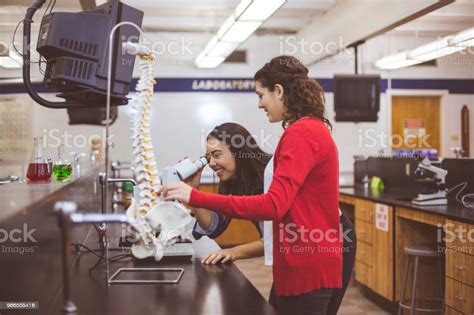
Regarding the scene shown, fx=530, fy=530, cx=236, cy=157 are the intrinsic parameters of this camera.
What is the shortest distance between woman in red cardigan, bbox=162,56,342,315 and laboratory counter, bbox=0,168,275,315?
0.17 m

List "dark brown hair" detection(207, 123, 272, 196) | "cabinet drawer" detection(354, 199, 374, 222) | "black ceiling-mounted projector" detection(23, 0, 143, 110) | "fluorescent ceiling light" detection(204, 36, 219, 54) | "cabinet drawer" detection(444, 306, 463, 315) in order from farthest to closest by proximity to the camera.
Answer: "fluorescent ceiling light" detection(204, 36, 219, 54), "cabinet drawer" detection(354, 199, 374, 222), "cabinet drawer" detection(444, 306, 463, 315), "dark brown hair" detection(207, 123, 272, 196), "black ceiling-mounted projector" detection(23, 0, 143, 110)

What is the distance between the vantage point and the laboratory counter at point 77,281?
49.5 inches

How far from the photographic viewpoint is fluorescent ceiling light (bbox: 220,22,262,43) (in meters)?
5.04

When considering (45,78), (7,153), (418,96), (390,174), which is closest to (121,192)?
(7,153)

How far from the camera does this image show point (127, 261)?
7.29 feet

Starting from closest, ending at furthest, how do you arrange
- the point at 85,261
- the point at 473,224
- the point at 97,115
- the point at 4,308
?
the point at 4,308 → the point at 85,261 → the point at 473,224 → the point at 97,115

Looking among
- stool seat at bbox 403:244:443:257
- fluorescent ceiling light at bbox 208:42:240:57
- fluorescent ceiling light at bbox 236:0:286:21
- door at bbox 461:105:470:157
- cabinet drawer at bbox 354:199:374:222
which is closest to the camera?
stool seat at bbox 403:244:443:257

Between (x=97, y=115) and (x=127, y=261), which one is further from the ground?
(x=97, y=115)

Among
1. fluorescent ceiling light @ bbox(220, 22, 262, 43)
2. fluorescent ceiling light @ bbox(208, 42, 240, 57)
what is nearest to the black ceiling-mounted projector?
fluorescent ceiling light @ bbox(220, 22, 262, 43)

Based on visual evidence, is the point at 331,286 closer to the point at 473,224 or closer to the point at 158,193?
the point at 158,193

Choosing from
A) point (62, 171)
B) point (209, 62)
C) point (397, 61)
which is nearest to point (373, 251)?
point (62, 171)

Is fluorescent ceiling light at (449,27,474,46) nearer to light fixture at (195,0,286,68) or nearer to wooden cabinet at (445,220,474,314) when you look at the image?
light fixture at (195,0,286,68)

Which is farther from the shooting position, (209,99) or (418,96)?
(418,96)

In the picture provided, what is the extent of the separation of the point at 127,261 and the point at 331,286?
0.89 metres
